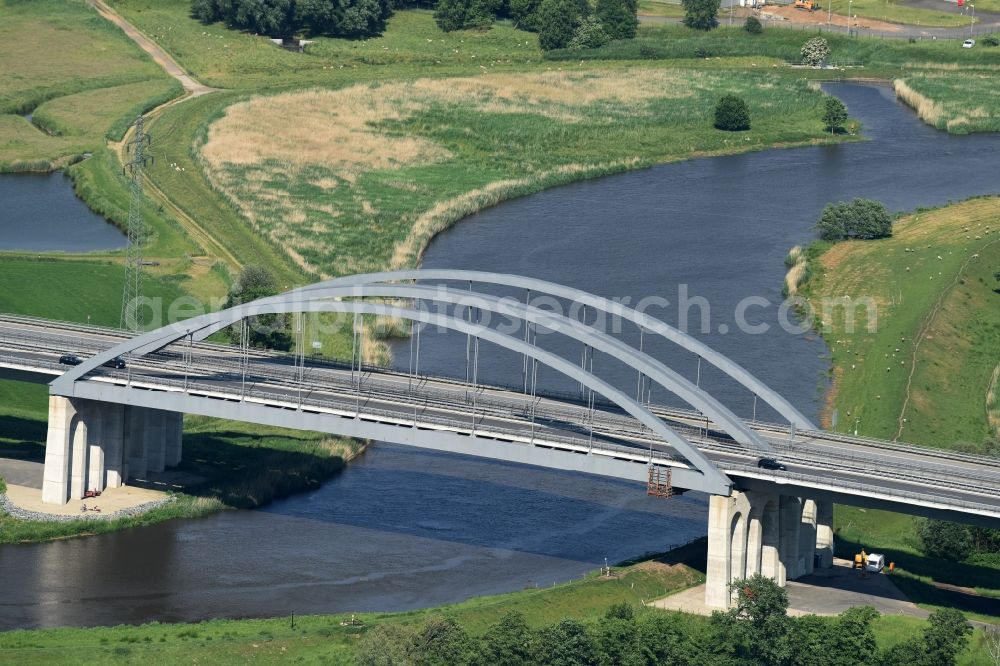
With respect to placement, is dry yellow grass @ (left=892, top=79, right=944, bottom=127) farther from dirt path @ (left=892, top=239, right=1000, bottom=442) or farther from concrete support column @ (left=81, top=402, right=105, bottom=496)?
concrete support column @ (left=81, top=402, right=105, bottom=496)

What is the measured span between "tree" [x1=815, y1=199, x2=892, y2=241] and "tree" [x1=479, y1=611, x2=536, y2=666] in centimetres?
7672

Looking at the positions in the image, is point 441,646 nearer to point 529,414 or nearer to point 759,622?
point 759,622

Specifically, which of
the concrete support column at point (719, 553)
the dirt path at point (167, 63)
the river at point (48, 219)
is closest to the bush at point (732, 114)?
the dirt path at point (167, 63)

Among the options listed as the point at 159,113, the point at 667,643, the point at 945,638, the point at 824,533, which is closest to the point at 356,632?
the point at 667,643

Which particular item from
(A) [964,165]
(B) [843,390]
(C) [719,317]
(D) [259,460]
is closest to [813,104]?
(A) [964,165]

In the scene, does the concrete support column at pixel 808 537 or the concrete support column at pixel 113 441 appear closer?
the concrete support column at pixel 808 537

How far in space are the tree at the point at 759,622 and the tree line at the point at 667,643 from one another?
0.04 meters

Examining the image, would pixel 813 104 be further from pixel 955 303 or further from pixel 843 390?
pixel 843 390

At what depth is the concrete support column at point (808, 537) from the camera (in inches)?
3282

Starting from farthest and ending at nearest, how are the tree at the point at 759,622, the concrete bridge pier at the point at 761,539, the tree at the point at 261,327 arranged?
the tree at the point at 261,327 → the concrete bridge pier at the point at 761,539 → the tree at the point at 759,622

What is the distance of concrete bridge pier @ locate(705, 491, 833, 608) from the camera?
7850 cm

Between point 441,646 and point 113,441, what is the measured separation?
28996 mm

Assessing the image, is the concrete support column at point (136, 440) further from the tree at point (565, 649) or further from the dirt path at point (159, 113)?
the dirt path at point (159, 113)

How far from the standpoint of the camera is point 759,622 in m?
73.8
